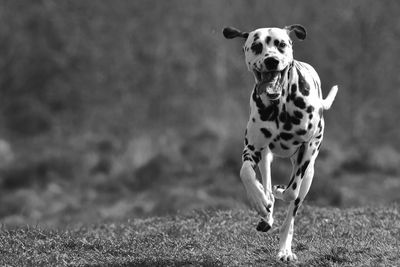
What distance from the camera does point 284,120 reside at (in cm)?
864

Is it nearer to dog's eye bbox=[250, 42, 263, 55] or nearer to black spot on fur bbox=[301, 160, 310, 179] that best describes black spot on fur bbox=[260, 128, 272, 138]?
black spot on fur bbox=[301, 160, 310, 179]

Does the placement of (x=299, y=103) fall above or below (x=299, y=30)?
below

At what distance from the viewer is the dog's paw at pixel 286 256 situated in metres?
8.82

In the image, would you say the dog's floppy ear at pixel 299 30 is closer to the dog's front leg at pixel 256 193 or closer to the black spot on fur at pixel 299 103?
the black spot on fur at pixel 299 103

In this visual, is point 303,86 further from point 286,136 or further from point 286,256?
point 286,256

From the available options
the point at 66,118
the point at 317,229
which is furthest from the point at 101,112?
the point at 317,229

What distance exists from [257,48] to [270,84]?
338 mm

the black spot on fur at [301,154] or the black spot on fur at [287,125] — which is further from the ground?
the black spot on fur at [287,125]

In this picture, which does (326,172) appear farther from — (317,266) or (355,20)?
(317,266)

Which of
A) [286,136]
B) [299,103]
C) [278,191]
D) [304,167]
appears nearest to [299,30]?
[299,103]

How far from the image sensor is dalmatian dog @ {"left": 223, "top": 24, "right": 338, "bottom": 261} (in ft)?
27.5

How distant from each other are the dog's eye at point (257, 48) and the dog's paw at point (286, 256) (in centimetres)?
188

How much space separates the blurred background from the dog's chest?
42.7ft

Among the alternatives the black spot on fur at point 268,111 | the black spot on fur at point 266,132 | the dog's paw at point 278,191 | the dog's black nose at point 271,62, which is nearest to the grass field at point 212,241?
the dog's paw at point 278,191
